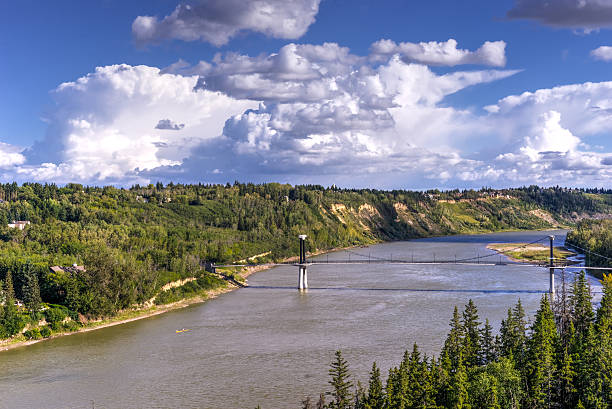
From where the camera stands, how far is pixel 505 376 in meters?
32.2

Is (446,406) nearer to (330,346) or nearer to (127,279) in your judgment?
(330,346)

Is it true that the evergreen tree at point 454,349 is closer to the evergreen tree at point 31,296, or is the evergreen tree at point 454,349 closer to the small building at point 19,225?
the evergreen tree at point 31,296

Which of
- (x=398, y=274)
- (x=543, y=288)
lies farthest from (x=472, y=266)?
(x=543, y=288)

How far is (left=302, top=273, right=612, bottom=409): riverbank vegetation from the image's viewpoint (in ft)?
99.1

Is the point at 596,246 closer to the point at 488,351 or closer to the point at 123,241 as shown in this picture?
the point at 488,351

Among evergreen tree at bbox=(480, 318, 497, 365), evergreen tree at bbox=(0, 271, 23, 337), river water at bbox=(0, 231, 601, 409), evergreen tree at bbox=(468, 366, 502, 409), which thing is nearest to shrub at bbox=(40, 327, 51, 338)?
river water at bbox=(0, 231, 601, 409)

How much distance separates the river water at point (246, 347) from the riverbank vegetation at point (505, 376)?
23.7ft

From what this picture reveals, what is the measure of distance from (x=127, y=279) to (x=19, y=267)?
12702 millimetres

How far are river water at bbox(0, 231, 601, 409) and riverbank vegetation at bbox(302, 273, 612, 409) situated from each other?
7.21m

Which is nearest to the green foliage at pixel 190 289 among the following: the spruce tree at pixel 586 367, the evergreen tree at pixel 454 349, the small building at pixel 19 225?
the small building at pixel 19 225

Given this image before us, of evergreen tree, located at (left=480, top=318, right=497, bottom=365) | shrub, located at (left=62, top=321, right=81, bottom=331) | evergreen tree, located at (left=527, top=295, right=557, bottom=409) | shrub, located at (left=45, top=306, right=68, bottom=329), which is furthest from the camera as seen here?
shrub, located at (left=62, top=321, right=81, bottom=331)

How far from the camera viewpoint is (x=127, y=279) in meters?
68.1

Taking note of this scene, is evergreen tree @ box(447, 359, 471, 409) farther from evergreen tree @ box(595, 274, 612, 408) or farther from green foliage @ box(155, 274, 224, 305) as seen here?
green foliage @ box(155, 274, 224, 305)

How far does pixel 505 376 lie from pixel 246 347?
2671 cm
